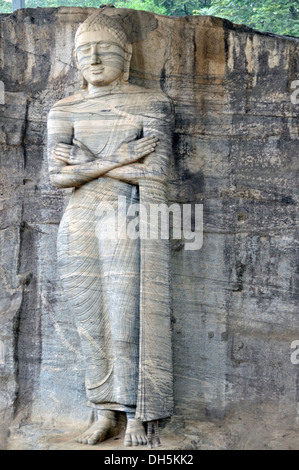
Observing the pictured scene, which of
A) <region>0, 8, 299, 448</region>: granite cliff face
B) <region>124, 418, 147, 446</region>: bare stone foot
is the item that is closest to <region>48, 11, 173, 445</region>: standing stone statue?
<region>124, 418, 147, 446</region>: bare stone foot

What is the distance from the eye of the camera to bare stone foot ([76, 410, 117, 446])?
7.03 metres

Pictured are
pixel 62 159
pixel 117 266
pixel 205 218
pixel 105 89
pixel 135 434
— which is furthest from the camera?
pixel 205 218

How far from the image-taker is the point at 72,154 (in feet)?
23.5

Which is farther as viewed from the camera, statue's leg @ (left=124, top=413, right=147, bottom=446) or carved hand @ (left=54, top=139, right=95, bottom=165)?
carved hand @ (left=54, top=139, right=95, bottom=165)

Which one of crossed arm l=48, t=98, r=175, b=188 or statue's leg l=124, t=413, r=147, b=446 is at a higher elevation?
crossed arm l=48, t=98, r=175, b=188

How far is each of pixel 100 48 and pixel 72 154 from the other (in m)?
0.91

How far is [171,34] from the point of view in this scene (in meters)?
7.72

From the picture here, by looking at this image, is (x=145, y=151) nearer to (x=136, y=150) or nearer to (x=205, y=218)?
(x=136, y=150)

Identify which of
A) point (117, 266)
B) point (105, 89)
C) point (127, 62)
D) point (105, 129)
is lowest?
point (117, 266)

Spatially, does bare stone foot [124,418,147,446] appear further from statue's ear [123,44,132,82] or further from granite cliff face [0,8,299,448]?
statue's ear [123,44,132,82]

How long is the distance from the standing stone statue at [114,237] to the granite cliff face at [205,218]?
461 millimetres

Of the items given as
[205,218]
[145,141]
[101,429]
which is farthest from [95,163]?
[101,429]

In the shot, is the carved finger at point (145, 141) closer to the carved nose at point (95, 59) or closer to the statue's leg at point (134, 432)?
the carved nose at point (95, 59)

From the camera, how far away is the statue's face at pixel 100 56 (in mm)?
7219
